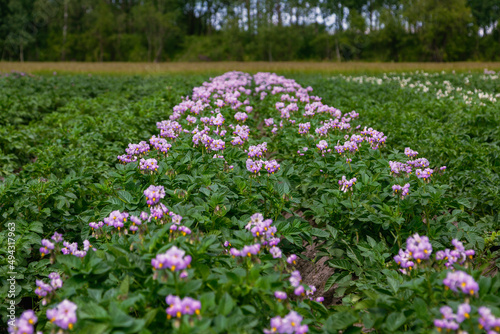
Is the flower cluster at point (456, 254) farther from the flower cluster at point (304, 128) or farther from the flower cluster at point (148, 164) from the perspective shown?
the flower cluster at point (304, 128)

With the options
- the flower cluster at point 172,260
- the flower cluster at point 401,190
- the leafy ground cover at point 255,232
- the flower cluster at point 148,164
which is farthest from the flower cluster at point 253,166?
the flower cluster at point 172,260

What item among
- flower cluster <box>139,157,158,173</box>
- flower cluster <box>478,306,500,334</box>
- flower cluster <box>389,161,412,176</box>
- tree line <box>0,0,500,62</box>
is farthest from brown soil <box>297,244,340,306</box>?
tree line <box>0,0,500,62</box>

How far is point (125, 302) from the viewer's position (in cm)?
174

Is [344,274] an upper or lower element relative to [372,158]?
lower

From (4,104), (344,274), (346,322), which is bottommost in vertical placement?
(344,274)

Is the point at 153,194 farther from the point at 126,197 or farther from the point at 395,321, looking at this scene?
the point at 395,321

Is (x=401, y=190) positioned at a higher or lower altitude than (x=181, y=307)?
higher

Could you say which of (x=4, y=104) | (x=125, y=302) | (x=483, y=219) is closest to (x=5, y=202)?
(x=125, y=302)

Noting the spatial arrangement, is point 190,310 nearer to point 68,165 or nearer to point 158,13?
point 68,165

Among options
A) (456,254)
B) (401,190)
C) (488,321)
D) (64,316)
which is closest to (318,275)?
(401,190)

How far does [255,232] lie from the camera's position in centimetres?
231

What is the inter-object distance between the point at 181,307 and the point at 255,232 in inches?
31.5

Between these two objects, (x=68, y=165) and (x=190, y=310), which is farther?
(x=68, y=165)

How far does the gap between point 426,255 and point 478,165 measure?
3326mm
